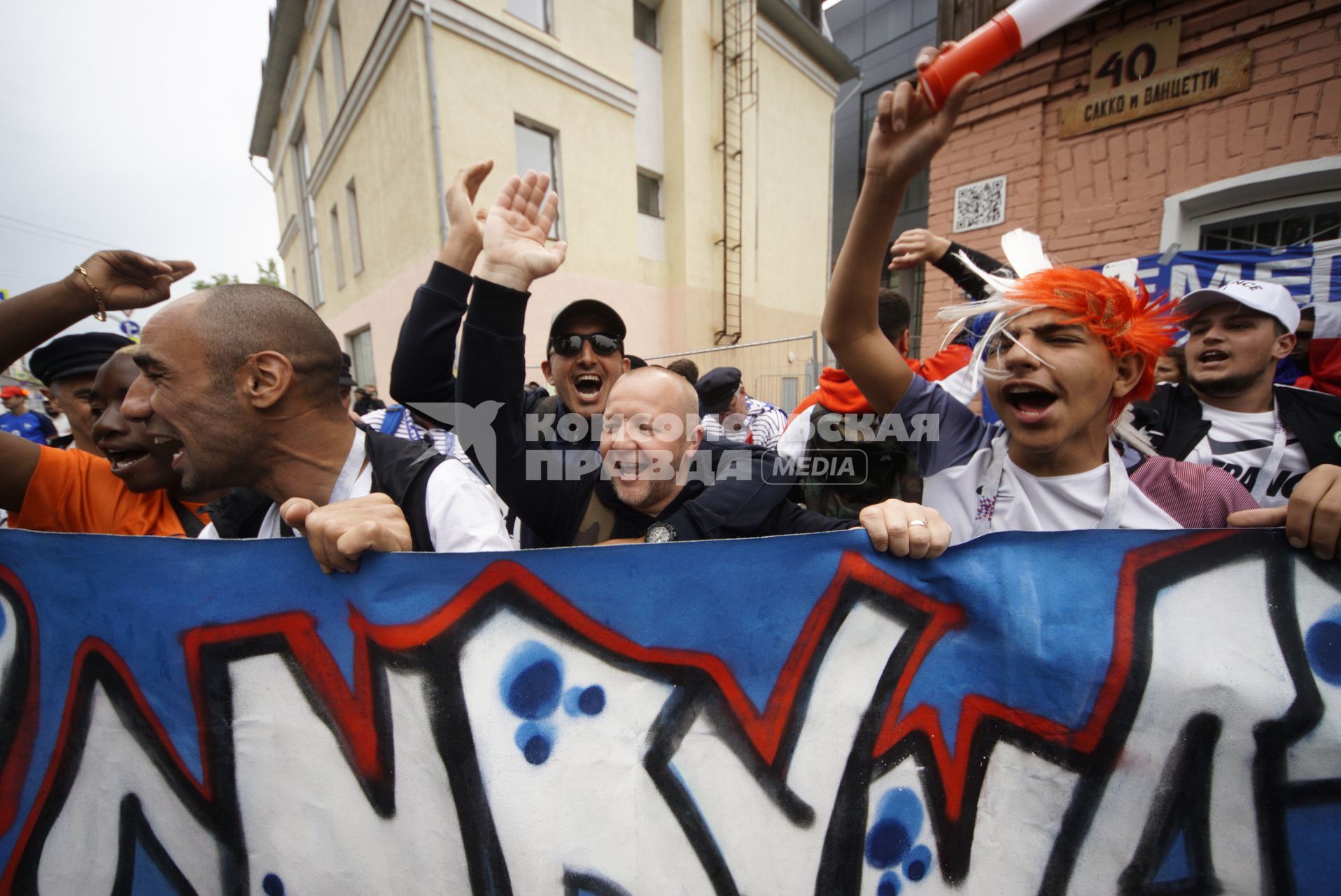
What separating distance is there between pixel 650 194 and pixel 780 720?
1167 cm

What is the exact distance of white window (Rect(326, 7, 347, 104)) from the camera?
1084 centimetres

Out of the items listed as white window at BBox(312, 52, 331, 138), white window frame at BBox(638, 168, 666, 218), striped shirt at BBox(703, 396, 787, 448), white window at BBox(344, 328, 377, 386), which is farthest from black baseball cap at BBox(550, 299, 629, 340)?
white window at BBox(312, 52, 331, 138)

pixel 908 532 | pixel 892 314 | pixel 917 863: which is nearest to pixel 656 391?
pixel 908 532

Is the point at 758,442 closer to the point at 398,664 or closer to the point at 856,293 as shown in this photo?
the point at 856,293

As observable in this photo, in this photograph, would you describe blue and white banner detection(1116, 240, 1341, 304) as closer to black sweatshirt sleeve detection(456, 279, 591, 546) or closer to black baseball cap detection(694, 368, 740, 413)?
black baseball cap detection(694, 368, 740, 413)

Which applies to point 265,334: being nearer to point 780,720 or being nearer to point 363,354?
point 780,720

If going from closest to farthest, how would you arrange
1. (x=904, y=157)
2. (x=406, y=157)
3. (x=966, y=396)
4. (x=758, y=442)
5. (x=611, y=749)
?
(x=611, y=749), (x=904, y=157), (x=966, y=396), (x=758, y=442), (x=406, y=157)

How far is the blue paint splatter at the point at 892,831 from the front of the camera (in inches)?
40.4

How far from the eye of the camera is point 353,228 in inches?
440

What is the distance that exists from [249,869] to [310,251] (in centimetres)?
1734

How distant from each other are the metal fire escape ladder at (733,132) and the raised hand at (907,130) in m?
10.6

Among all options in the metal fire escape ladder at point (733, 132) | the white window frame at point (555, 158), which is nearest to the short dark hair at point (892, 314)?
the white window frame at point (555, 158)

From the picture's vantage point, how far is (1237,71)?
3.92 m

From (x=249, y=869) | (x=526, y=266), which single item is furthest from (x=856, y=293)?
(x=249, y=869)
